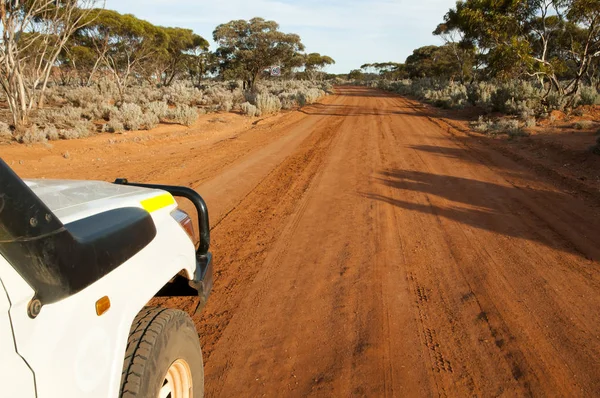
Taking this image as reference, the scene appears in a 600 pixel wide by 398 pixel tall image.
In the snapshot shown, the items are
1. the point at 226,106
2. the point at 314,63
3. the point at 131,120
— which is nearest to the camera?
the point at 131,120

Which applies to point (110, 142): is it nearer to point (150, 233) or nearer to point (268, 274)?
point (268, 274)

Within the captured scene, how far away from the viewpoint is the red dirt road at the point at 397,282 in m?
2.90

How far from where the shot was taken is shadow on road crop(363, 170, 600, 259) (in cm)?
521

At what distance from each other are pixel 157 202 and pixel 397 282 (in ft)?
9.12

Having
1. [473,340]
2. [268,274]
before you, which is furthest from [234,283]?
[473,340]

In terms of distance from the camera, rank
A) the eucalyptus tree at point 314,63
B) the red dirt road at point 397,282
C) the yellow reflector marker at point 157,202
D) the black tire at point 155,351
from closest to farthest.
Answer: the black tire at point 155,351 → the yellow reflector marker at point 157,202 → the red dirt road at point 397,282 → the eucalyptus tree at point 314,63

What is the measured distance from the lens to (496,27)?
1714 centimetres

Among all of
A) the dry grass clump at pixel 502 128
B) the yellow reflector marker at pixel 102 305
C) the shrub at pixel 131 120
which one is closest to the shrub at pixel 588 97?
the dry grass clump at pixel 502 128

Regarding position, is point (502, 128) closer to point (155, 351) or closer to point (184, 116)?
point (184, 116)

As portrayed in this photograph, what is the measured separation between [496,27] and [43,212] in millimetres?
19984

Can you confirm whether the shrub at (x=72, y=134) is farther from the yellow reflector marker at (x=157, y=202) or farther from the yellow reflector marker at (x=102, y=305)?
the yellow reflector marker at (x=102, y=305)

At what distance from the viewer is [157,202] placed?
2.30m

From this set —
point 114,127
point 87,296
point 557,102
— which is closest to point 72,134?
point 114,127

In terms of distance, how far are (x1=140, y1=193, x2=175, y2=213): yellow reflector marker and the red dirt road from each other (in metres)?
1.39
